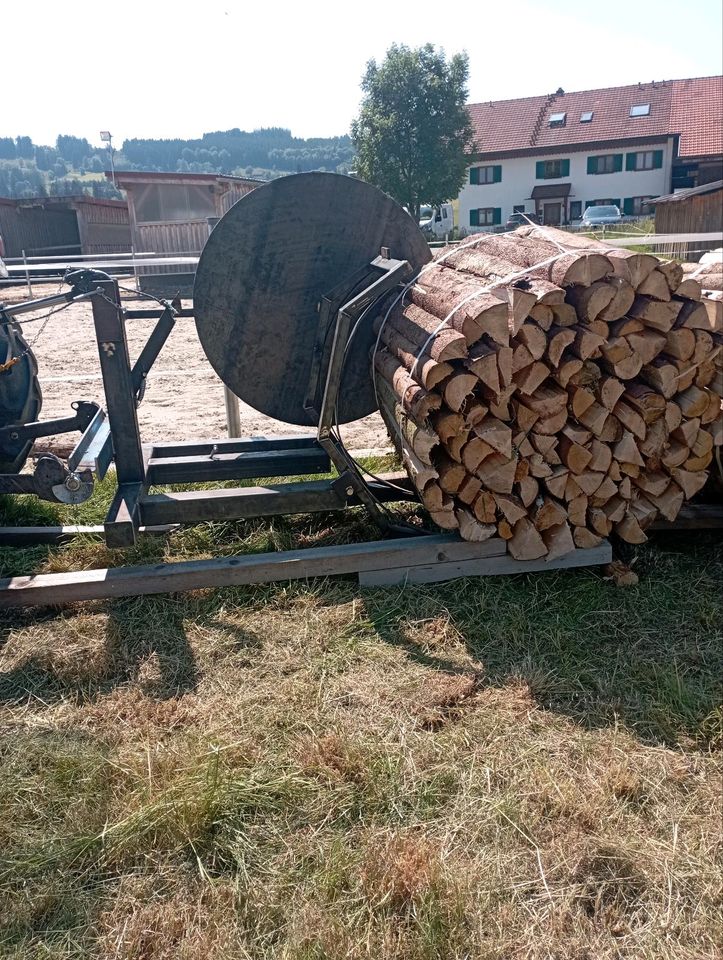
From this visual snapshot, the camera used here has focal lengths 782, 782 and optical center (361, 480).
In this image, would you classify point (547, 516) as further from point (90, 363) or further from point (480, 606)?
point (90, 363)

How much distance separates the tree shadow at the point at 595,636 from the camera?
3.50 m

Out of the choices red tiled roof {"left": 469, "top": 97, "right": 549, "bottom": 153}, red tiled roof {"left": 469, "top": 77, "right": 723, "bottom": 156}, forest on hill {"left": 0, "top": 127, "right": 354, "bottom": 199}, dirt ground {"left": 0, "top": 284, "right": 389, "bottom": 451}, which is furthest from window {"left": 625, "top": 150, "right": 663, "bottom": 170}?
forest on hill {"left": 0, "top": 127, "right": 354, "bottom": 199}

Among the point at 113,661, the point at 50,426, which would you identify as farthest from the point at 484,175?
the point at 113,661

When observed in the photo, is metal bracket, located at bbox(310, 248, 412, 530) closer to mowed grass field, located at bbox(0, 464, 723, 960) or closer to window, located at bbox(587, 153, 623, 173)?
mowed grass field, located at bbox(0, 464, 723, 960)

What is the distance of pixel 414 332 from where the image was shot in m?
4.31

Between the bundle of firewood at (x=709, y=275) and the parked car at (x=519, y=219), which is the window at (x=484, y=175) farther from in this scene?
the bundle of firewood at (x=709, y=275)

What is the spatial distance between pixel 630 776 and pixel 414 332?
246 centimetres

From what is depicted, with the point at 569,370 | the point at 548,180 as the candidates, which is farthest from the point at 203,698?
the point at 548,180

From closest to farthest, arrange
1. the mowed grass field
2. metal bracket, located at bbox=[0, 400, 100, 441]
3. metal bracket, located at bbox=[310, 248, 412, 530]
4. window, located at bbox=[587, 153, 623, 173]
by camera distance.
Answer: the mowed grass field < metal bracket, located at bbox=[310, 248, 412, 530] < metal bracket, located at bbox=[0, 400, 100, 441] < window, located at bbox=[587, 153, 623, 173]

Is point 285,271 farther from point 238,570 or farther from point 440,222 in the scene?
point 440,222

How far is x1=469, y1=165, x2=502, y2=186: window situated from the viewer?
166ft

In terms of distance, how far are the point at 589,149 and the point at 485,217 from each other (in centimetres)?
740

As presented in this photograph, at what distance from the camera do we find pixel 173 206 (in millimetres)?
26250

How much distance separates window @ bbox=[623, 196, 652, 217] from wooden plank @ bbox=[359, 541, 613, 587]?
158ft
